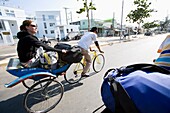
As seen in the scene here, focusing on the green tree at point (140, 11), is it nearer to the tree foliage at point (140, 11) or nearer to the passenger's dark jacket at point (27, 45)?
the tree foliage at point (140, 11)

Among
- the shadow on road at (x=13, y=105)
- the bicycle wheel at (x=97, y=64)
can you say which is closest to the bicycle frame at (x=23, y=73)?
the shadow on road at (x=13, y=105)

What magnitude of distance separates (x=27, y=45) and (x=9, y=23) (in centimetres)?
2863

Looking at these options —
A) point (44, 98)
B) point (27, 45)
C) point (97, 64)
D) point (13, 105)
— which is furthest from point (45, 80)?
point (97, 64)

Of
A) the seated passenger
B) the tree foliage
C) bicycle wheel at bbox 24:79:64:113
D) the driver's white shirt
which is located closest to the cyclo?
bicycle wheel at bbox 24:79:64:113

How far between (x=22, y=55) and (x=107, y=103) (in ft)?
6.17

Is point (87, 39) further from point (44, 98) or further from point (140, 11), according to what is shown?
point (140, 11)

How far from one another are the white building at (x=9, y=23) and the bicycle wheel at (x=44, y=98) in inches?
591

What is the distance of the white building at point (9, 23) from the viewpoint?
14.2 meters

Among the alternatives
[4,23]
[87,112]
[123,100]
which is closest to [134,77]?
[123,100]

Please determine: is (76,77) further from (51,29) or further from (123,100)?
(51,29)

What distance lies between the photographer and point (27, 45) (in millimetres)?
1986

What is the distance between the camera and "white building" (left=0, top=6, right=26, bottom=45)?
557 inches

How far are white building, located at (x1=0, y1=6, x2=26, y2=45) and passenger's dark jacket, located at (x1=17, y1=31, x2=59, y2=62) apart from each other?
49.0 feet

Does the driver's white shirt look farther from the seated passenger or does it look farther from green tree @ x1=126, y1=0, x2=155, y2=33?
green tree @ x1=126, y1=0, x2=155, y2=33
